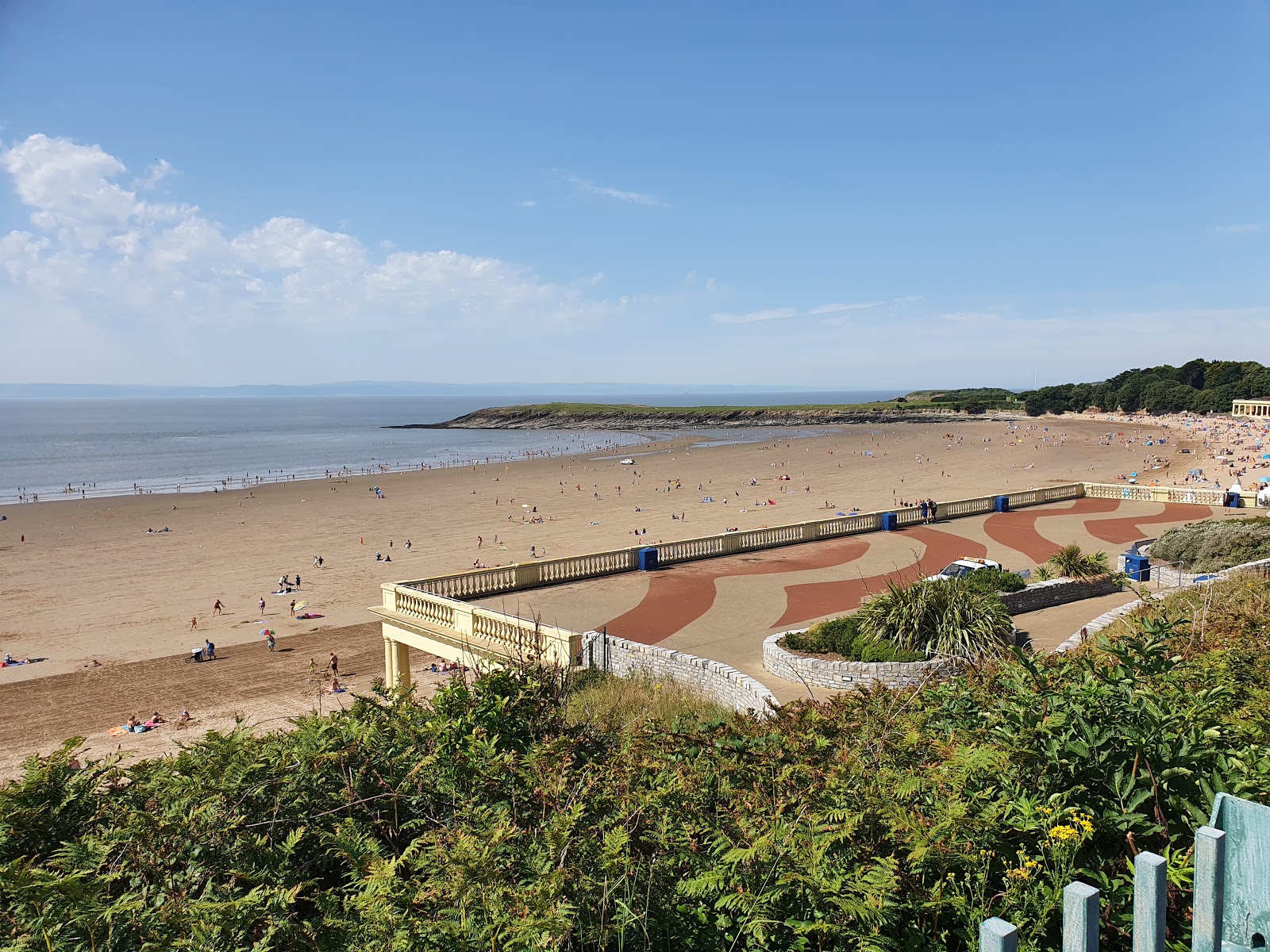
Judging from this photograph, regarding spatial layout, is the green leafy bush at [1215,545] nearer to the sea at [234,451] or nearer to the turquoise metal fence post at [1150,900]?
the turquoise metal fence post at [1150,900]

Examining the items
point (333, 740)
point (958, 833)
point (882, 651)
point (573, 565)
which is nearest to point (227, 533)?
point (573, 565)

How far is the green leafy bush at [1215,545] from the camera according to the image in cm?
1948

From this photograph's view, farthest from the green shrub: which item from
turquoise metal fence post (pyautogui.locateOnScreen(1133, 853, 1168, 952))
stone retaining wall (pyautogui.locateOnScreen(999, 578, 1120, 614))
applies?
turquoise metal fence post (pyautogui.locateOnScreen(1133, 853, 1168, 952))

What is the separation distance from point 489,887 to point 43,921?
184 cm

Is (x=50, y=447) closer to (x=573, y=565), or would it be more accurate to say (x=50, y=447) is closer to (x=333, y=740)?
(x=573, y=565)

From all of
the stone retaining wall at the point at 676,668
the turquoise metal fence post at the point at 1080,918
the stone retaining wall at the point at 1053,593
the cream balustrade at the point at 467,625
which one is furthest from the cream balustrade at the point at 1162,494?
the turquoise metal fence post at the point at 1080,918

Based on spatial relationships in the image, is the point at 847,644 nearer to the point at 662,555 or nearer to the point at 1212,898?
the point at 662,555

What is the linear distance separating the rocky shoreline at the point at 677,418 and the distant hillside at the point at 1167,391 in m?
13.9

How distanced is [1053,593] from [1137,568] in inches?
150

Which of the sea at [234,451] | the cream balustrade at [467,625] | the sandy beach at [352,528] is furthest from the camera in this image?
the sea at [234,451]

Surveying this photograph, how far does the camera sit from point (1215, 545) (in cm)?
2045

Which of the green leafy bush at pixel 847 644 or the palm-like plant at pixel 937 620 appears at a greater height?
the palm-like plant at pixel 937 620

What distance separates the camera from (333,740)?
5195 mm

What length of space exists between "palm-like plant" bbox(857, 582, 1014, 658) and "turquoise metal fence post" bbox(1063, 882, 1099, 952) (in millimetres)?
11791
